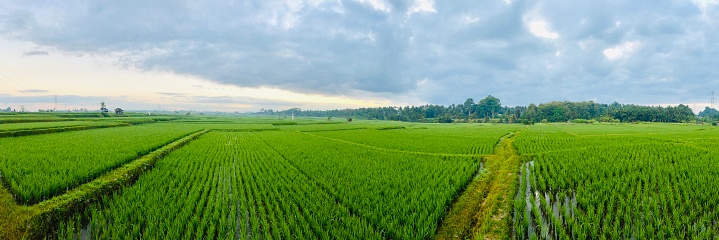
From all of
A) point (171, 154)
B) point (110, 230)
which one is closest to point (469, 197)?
point (110, 230)

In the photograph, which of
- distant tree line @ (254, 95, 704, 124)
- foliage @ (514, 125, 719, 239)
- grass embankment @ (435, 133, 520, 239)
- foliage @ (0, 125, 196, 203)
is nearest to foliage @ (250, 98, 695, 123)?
distant tree line @ (254, 95, 704, 124)

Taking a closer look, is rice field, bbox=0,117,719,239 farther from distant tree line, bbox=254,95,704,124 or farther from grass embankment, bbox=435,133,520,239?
distant tree line, bbox=254,95,704,124

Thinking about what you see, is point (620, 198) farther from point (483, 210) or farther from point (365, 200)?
point (365, 200)

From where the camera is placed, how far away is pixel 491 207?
7.54 metres

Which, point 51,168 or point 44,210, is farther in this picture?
point 51,168

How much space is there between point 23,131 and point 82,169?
72.5 feet

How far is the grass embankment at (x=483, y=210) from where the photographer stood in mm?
6218

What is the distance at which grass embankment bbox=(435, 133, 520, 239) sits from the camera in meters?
6.22

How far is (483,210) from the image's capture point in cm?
752

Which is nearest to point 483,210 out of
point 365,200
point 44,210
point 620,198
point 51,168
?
point 365,200

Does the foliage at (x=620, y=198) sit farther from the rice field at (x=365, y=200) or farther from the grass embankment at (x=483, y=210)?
the grass embankment at (x=483, y=210)

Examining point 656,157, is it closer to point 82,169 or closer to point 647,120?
point 82,169

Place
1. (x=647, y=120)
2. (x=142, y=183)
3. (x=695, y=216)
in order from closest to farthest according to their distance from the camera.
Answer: (x=695, y=216)
(x=142, y=183)
(x=647, y=120)

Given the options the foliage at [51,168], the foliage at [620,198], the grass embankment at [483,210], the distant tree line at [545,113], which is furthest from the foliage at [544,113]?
the foliage at [51,168]
